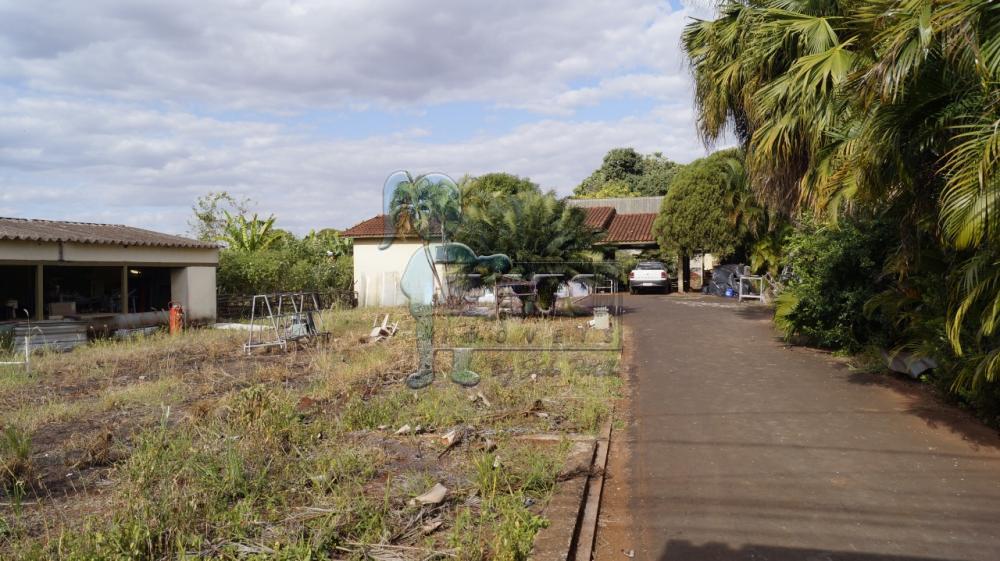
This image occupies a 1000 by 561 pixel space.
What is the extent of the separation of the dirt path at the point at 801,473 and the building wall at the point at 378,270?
68.6 ft

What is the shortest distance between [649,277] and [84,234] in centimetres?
2255

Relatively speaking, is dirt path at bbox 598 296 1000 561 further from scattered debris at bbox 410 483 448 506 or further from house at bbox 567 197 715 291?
house at bbox 567 197 715 291

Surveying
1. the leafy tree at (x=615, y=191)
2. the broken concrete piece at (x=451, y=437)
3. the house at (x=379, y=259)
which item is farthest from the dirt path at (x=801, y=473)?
the leafy tree at (x=615, y=191)

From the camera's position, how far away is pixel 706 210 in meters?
30.5

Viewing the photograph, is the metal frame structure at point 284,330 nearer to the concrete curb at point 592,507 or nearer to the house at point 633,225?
the concrete curb at point 592,507

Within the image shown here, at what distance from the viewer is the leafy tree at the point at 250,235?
1155 inches

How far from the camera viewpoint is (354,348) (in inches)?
582

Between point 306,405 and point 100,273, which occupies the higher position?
point 100,273

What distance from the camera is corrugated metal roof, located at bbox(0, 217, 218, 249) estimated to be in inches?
672

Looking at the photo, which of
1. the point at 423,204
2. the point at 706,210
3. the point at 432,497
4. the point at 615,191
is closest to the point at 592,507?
the point at 432,497

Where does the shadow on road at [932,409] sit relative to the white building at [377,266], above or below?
below

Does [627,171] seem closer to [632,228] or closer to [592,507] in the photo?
[632,228]

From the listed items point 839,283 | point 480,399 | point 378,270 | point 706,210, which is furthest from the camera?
point 378,270

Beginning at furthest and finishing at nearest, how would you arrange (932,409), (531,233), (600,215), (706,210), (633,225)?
1. (600,215)
2. (633,225)
3. (706,210)
4. (531,233)
5. (932,409)
